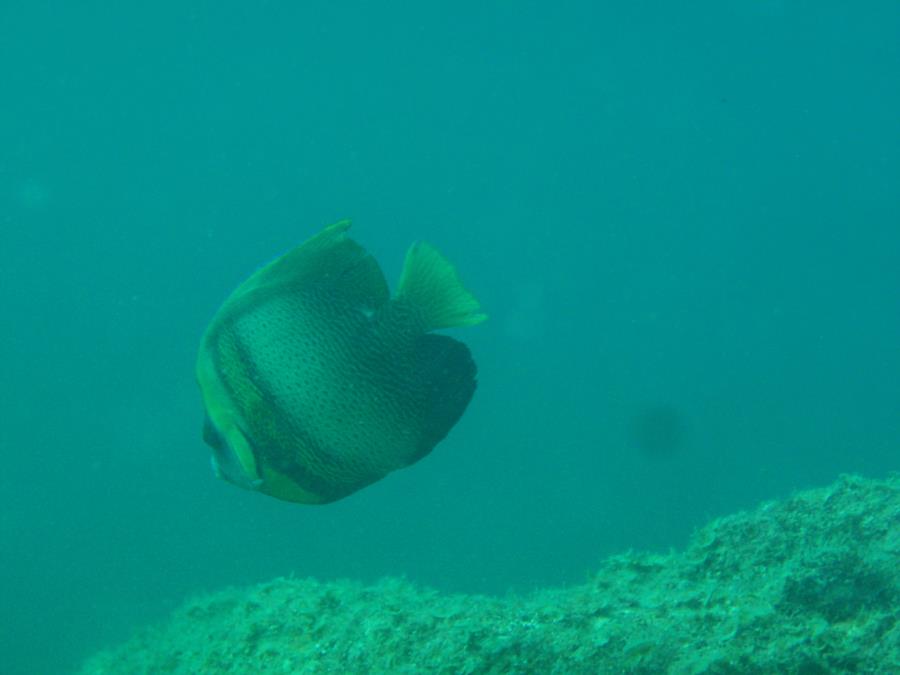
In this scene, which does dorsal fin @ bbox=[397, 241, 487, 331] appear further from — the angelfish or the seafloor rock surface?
the seafloor rock surface

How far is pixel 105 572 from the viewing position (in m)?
15.0

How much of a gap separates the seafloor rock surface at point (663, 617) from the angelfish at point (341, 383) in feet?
3.11

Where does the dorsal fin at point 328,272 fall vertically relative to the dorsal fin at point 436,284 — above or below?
above

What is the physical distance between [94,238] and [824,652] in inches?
1228

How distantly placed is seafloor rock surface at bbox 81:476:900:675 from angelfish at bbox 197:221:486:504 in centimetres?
95

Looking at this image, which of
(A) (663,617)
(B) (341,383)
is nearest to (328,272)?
(B) (341,383)

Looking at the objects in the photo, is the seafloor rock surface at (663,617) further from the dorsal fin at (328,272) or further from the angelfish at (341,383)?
the dorsal fin at (328,272)

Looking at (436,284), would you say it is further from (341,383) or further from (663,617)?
(663,617)

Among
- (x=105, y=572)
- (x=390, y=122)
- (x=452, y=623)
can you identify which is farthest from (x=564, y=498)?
(x=390, y=122)

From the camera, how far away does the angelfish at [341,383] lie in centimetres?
128

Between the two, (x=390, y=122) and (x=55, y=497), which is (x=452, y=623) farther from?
(x=390, y=122)

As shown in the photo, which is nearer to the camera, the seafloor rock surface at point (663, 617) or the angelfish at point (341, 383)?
the angelfish at point (341, 383)

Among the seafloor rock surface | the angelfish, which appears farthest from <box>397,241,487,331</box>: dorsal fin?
the seafloor rock surface

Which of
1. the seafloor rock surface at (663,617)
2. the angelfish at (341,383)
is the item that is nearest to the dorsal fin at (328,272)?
the angelfish at (341,383)
